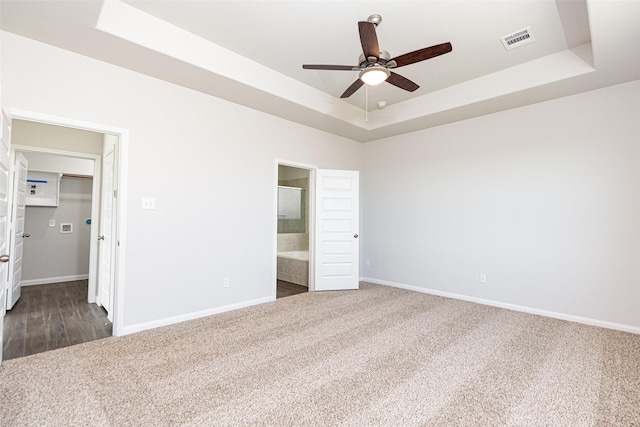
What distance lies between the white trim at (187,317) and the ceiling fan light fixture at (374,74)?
9.75 ft

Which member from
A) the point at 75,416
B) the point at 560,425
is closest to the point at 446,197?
the point at 560,425

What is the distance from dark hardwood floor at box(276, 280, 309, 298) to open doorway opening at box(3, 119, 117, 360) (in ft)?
7.24

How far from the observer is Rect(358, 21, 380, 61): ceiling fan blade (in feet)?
6.73

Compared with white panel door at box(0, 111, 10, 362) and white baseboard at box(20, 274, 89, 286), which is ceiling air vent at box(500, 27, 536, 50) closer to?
white panel door at box(0, 111, 10, 362)

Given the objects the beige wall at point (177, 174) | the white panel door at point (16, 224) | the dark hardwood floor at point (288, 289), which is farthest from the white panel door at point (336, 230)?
the white panel door at point (16, 224)

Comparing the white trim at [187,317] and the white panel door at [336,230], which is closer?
the white trim at [187,317]

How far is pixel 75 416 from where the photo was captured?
1.70 metres

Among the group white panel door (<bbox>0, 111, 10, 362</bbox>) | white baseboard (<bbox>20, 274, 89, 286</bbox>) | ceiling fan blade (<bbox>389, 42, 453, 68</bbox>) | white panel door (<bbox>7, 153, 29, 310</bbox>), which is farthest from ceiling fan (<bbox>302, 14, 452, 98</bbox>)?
white baseboard (<bbox>20, 274, 89, 286</bbox>)

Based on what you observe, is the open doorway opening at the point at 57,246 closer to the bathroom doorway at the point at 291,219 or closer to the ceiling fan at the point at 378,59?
the bathroom doorway at the point at 291,219

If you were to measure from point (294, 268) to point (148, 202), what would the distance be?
2.98m

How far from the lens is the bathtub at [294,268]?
5.29 metres

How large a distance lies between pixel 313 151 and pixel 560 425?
408 centimetres

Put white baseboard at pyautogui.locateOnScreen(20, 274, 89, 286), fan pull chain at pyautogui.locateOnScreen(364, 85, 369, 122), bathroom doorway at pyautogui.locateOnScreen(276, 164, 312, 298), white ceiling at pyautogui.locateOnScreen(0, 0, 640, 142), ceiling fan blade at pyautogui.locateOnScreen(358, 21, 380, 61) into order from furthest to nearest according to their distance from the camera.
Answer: bathroom doorway at pyautogui.locateOnScreen(276, 164, 312, 298), white baseboard at pyautogui.locateOnScreen(20, 274, 89, 286), fan pull chain at pyautogui.locateOnScreen(364, 85, 369, 122), white ceiling at pyautogui.locateOnScreen(0, 0, 640, 142), ceiling fan blade at pyautogui.locateOnScreen(358, 21, 380, 61)

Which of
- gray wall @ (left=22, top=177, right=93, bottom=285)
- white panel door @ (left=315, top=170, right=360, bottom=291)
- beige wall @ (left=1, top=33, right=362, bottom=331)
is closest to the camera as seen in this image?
beige wall @ (left=1, top=33, right=362, bottom=331)
